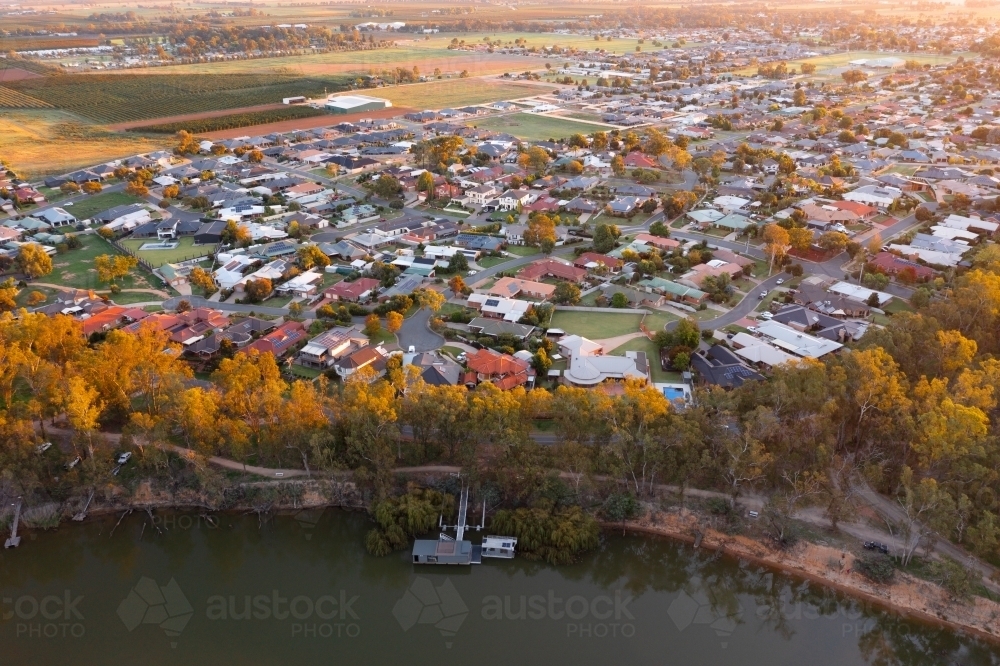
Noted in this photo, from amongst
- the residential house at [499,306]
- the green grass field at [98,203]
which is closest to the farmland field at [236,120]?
the green grass field at [98,203]

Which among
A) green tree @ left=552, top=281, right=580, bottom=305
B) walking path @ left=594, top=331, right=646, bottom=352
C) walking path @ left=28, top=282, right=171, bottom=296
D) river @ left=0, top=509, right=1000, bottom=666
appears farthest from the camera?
walking path @ left=28, top=282, right=171, bottom=296

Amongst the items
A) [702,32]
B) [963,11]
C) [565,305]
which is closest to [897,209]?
[565,305]

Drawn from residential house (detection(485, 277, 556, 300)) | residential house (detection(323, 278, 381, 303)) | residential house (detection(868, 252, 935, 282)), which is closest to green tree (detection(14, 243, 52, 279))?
residential house (detection(323, 278, 381, 303))

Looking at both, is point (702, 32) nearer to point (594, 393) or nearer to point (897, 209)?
point (897, 209)

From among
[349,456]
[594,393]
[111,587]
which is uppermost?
[594,393]

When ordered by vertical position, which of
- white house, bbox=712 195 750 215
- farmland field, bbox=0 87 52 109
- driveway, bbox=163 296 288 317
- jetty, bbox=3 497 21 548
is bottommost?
farmland field, bbox=0 87 52 109

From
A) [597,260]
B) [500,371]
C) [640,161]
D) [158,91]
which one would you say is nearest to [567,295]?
[597,260]

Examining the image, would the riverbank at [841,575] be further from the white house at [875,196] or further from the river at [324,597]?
the white house at [875,196]

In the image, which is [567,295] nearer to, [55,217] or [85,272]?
[85,272]

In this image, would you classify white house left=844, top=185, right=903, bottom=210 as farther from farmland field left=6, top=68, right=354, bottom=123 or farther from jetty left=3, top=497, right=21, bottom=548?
farmland field left=6, top=68, right=354, bottom=123
